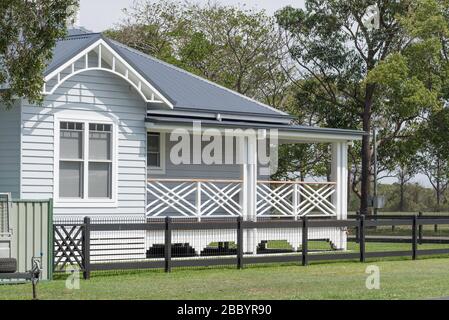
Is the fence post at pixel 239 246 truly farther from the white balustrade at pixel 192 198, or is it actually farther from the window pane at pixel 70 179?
the window pane at pixel 70 179

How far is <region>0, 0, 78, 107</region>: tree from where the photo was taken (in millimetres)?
22078

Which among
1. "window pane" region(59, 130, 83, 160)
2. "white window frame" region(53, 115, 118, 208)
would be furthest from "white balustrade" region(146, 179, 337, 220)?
"window pane" region(59, 130, 83, 160)

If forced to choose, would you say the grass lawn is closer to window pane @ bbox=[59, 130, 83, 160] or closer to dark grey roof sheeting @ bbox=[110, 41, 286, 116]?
window pane @ bbox=[59, 130, 83, 160]

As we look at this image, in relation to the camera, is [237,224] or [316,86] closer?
[237,224]

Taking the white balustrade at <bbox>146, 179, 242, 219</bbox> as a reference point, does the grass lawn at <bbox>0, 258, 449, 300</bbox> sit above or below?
below

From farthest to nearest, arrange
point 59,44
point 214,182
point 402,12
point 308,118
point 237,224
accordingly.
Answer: point 308,118
point 402,12
point 214,182
point 59,44
point 237,224

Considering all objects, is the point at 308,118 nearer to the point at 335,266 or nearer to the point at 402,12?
the point at 402,12

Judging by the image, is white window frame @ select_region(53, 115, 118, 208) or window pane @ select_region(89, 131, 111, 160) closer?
white window frame @ select_region(53, 115, 118, 208)

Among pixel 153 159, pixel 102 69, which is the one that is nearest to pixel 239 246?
pixel 102 69

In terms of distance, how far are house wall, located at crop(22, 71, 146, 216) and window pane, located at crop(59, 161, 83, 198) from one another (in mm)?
374

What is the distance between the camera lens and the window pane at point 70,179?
88.6ft
